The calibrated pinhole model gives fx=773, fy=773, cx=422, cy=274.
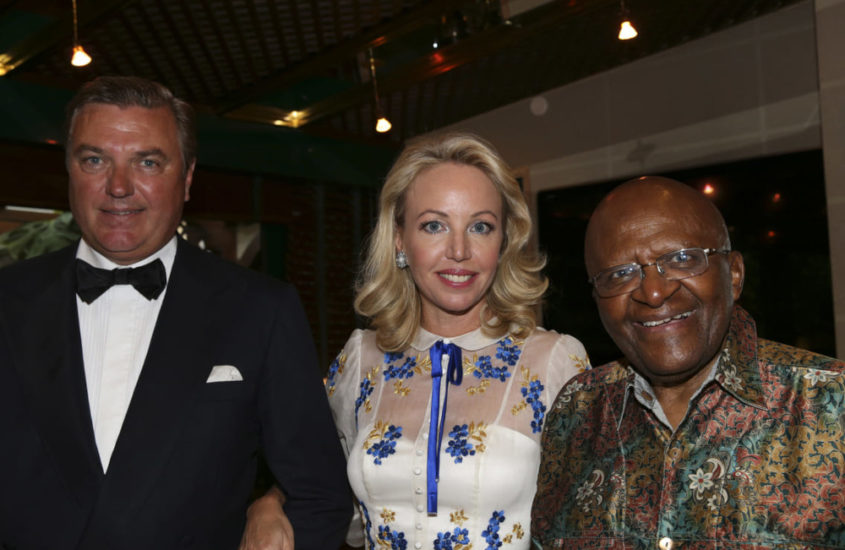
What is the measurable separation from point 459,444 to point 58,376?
103 centimetres

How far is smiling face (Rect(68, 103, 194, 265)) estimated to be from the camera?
1.87m

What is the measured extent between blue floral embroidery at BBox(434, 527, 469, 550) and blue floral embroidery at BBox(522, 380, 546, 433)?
33 cm

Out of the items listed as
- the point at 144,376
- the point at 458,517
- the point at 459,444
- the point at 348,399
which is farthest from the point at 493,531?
the point at 144,376

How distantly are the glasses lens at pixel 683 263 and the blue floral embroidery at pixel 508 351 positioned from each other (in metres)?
0.85

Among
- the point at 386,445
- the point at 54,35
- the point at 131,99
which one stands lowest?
the point at 386,445

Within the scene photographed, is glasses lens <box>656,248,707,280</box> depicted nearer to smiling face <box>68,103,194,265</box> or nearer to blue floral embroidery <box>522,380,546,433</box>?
blue floral embroidery <box>522,380,546,433</box>

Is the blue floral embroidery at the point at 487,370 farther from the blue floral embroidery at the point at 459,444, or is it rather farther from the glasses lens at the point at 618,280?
the glasses lens at the point at 618,280

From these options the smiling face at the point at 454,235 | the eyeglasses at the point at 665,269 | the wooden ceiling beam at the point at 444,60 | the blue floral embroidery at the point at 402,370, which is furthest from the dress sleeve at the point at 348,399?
the wooden ceiling beam at the point at 444,60

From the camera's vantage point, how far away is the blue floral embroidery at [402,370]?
7.72 ft

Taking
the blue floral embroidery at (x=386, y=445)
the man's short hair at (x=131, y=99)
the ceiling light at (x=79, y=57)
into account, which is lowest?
the blue floral embroidery at (x=386, y=445)

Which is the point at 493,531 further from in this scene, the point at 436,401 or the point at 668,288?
the point at 668,288

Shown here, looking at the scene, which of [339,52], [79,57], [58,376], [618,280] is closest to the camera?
[618,280]

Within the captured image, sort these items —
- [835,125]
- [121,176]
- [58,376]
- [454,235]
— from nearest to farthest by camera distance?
[58,376]
[121,176]
[454,235]
[835,125]

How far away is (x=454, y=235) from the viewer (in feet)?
7.38
